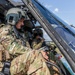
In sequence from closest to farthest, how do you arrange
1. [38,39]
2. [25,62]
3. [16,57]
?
[25,62]
[16,57]
[38,39]

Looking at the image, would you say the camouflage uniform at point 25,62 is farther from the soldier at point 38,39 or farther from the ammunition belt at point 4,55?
the soldier at point 38,39

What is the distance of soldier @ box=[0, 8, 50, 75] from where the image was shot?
8.40 feet

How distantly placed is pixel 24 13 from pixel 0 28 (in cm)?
52

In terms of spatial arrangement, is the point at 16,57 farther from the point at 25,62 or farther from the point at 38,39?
the point at 38,39

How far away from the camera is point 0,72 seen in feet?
9.00

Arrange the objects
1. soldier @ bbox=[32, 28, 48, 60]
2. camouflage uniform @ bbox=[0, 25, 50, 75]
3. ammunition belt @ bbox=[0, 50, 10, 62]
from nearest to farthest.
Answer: camouflage uniform @ bbox=[0, 25, 50, 75], ammunition belt @ bbox=[0, 50, 10, 62], soldier @ bbox=[32, 28, 48, 60]

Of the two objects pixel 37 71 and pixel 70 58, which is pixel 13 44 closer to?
pixel 37 71

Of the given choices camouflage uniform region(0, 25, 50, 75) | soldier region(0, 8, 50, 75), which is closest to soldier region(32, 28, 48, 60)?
soldier region(0, 8, 50, 75)

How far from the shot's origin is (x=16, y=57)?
2895 millimetres

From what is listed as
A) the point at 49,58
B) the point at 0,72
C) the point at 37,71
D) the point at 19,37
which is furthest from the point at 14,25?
the point at 37,71

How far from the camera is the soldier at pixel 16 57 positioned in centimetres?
256

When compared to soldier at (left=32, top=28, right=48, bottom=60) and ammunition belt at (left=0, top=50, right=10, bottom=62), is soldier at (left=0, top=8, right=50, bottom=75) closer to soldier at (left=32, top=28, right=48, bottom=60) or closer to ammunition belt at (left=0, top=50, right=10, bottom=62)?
ammunition belt at (left=0, top=50, right=10, bottom=62)

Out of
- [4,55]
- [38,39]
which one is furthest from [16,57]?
[38,39]

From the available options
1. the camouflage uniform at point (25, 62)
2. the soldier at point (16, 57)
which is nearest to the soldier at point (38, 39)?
the soldier at point (16, 57)
